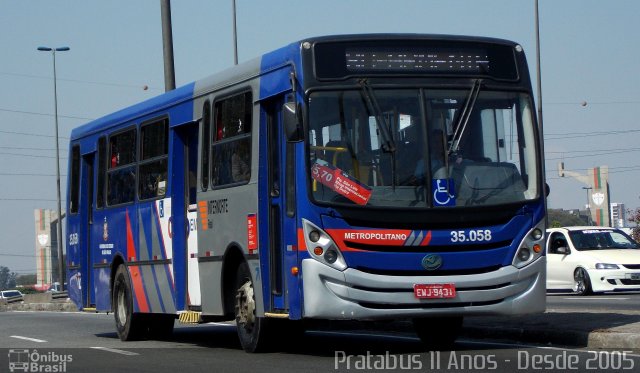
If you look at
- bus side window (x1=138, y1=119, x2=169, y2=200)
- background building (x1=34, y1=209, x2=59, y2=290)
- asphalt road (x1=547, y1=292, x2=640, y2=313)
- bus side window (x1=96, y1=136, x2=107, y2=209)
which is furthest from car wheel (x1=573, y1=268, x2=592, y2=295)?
background building (x1=34, y1=209, x2=59, y2=290)

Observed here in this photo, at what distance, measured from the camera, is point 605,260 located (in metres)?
27.2

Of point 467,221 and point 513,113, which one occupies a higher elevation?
point 513,113

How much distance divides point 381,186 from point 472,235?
1.02 meters

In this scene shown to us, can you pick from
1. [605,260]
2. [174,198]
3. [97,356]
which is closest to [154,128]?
[174,198]

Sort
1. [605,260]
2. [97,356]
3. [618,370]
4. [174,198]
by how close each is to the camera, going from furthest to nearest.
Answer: [605,260] < [174,198] < [97,356] < [618,370]

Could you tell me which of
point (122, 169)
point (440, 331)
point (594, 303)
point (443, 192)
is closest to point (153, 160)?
point (122, 169)

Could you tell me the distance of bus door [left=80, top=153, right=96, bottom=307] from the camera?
786 inches

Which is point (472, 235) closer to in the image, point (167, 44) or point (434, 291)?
point (434, 291)

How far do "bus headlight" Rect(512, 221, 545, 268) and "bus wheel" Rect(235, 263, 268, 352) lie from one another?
2796 mm

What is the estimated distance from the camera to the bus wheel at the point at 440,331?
14.3 metres

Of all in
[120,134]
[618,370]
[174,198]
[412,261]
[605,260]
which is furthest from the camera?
[605,260]

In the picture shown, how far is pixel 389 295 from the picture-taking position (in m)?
12.5

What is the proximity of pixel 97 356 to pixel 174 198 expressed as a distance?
8.35 ft

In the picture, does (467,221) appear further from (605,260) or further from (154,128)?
(605,260)
